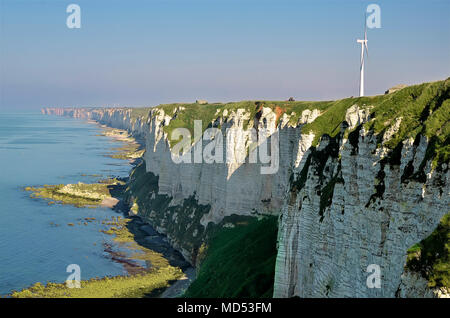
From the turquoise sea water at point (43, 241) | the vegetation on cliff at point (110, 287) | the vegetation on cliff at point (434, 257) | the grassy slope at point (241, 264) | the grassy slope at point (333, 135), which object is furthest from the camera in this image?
the turquoise sea water at point (43, 241)

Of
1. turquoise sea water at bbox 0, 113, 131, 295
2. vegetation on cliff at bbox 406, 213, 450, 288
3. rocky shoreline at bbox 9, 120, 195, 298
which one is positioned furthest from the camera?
turquoise sea water at bbox 0, 113, 131, 295

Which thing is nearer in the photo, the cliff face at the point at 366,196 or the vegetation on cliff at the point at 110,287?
Result: the cliff face at the point at 366,196

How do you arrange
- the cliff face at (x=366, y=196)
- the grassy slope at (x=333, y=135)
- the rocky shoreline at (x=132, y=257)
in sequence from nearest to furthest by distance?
the grassy slope at (x=333, y=135)
the cliff face at (x=366, y=196)
the rocky shoreline at (x=132, y=257)

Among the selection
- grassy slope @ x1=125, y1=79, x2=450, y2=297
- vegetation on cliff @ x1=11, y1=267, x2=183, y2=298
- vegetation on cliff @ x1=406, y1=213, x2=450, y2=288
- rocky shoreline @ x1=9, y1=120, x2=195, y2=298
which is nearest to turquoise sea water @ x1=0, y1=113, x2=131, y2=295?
rocky shoreline @ x1=9, y1=120, x2=195, y2=298

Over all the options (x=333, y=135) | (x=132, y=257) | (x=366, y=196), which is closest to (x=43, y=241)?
(x=132, y=257)

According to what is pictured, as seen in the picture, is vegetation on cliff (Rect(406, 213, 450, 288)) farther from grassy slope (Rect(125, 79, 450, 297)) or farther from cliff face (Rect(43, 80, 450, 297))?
cliff face (Rect(43, 80, 450, 297))

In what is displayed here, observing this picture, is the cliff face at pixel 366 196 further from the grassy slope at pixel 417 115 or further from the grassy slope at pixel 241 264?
the grassy slope at pixel 241 264

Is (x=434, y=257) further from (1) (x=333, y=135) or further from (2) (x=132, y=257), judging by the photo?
(2) (x=132, y=257)

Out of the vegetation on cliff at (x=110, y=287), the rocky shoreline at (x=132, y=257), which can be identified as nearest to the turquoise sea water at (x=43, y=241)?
the rocky shoreline at (x=132, y=257)

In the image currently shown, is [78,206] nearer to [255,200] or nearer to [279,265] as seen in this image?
[255,200]
